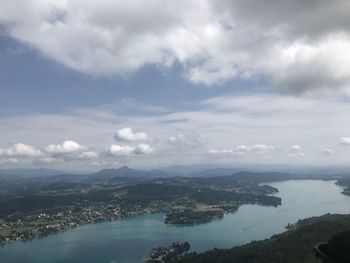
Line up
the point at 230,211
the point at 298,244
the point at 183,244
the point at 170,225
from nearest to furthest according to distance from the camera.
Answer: the point at 298,244, the point at 183,244, the point at 170,225, the point at 230,211

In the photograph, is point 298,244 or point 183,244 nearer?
point 298,244

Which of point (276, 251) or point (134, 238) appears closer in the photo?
point (276, 251)

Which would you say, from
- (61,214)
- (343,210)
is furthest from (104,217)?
(343,210)

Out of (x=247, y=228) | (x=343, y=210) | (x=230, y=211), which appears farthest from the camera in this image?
(x=230, y=211)

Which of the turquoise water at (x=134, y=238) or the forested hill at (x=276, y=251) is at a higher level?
the forested hill at (x=276, y=251)

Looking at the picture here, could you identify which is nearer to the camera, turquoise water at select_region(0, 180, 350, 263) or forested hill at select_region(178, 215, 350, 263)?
forested hill at select_region(178, 215, 350, 263)

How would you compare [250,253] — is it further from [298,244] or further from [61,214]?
[61,214]

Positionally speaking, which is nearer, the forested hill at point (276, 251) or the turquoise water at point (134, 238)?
the forested hill at point (276, 251)
